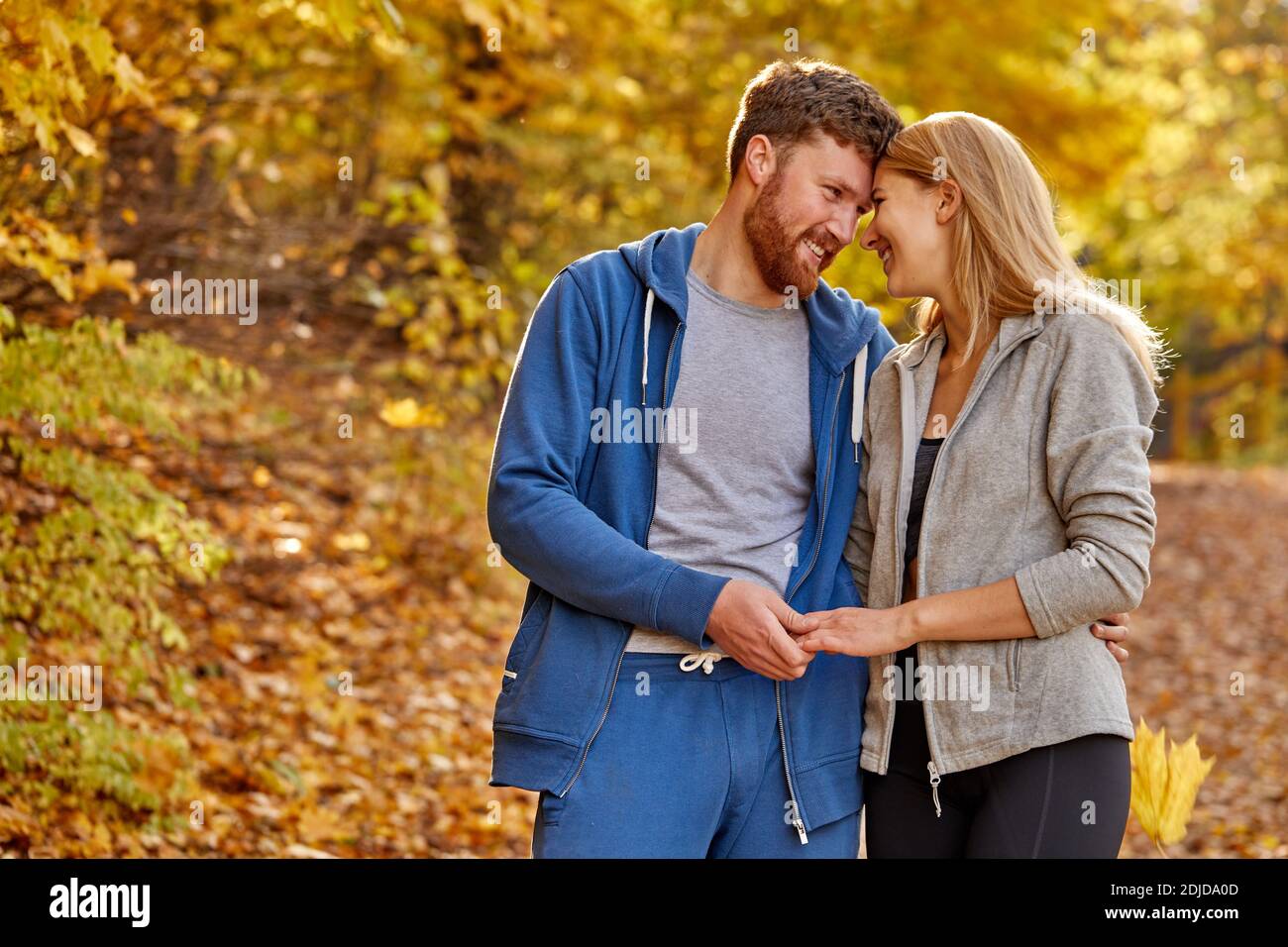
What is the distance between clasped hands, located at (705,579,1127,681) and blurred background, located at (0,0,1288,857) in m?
1.20

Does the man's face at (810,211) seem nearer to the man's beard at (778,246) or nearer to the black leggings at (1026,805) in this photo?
the man's beard at (778,246)

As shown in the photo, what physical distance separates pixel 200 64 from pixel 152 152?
1.45ft

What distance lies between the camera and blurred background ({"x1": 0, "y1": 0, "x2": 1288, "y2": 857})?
456 cm

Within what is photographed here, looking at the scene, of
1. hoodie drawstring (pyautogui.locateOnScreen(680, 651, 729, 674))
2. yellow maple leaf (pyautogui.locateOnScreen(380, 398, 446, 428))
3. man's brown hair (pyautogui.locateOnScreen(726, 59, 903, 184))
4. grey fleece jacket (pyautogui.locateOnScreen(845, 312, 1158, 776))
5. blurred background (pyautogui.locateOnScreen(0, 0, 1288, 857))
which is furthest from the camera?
yellow maple leaf (pyautogui.locateOnScreen(380, 398, 446, 428))

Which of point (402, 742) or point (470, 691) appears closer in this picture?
point (402, 742)

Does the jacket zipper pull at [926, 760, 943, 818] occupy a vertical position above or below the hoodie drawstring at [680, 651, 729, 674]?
below

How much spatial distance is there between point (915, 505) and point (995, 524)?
0.71 ft

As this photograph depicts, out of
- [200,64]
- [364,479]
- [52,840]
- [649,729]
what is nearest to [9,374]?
[52,840]

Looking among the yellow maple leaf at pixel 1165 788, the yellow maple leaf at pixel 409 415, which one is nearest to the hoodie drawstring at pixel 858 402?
the yellow maple leaf at pixel 1165 788

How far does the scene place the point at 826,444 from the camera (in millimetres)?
2949

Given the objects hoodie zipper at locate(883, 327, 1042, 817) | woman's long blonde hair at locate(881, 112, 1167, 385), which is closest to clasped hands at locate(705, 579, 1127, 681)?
hoodie zipper at locate(883, 327, 1042, 817)

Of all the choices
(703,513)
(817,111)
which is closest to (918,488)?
(703,513)

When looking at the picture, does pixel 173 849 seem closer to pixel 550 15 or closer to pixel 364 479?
pixel 364 479

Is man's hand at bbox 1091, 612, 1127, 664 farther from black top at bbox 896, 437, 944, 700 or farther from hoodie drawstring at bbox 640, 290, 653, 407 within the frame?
hoodie drawstring at bbox 640, 290, 653, 407
